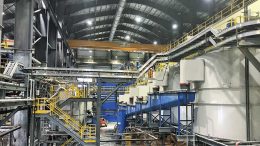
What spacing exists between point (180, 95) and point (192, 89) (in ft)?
2.86

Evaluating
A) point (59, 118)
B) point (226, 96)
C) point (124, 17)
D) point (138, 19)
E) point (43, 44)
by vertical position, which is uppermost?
point (124, 17)

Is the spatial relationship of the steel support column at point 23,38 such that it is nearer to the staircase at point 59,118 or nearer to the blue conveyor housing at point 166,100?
the staircase at point 59,118

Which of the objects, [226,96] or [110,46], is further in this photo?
[110,46]

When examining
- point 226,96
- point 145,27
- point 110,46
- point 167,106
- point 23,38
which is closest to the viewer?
point 226,96

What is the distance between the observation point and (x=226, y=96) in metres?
14.3

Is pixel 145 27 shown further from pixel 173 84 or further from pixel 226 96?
pixel 226 96

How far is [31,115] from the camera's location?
1573cm

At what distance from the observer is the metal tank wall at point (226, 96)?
43.3 feet

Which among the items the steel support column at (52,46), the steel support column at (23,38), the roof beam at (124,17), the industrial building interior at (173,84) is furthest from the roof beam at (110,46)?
the steel support column at (23,38)

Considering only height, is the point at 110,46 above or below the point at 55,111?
above

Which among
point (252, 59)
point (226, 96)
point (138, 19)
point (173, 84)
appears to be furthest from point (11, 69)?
point (138, 19)

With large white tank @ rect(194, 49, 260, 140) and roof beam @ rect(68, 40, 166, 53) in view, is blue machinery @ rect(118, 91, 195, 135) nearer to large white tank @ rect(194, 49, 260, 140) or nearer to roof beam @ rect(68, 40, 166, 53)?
large white tank @ rect(194, 49, 260, 140)

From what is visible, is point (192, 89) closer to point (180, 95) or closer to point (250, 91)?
point (180, 95)

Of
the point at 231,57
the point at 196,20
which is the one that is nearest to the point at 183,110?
the point at 231,57
